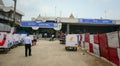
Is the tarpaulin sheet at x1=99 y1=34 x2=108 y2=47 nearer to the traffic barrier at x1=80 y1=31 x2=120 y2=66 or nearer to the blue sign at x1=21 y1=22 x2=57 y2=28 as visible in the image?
the traffic barrier at x1=80 y1=31 x2=120 y2=66

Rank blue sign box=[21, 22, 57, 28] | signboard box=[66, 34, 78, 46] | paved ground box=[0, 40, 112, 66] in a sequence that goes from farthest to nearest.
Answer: blue sign box=[21, 22, 57, 28] → signboard box=[66, 34, 78, 46] → paved ground box=[0, 40, 112, 66]

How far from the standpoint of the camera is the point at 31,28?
212 feet

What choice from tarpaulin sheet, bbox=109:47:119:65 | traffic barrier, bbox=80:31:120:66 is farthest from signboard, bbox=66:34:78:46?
tarpaulin sheet, bbox=109:47:119:65

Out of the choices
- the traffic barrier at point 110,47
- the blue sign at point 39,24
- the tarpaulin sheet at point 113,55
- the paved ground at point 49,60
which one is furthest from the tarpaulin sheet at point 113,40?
the blue sign at point 39,24

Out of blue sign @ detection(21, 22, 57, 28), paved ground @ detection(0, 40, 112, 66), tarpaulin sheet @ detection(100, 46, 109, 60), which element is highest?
blue sign @ detection(21, 22, 57, 28)

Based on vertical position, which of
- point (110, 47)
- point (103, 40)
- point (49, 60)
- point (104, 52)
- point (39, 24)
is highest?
point (39, 24)

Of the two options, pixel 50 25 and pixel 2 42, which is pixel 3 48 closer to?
pixel 2 42

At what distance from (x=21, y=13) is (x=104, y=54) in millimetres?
56230

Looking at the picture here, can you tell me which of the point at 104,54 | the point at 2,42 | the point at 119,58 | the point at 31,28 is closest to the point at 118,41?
the point at 119,58

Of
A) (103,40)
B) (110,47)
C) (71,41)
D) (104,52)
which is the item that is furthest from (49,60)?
(71,41)

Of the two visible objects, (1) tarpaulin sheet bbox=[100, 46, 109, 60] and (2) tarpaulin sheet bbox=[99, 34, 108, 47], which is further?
(2) tarpaulin sheet bbox=[99, 34, 108, 47]

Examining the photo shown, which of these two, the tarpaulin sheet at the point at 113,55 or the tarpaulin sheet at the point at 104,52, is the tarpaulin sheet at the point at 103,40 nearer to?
the tarpaulin sheet at the point at 104,52

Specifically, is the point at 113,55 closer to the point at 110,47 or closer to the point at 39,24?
the point at 110,47

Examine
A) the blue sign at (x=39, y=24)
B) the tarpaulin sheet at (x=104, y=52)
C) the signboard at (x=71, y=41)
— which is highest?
the blue sign at (x=39, y=24)
